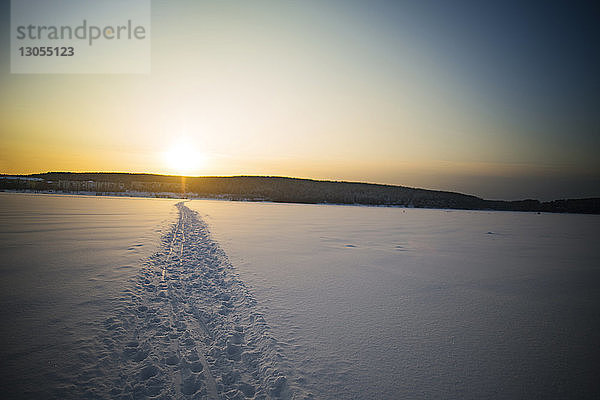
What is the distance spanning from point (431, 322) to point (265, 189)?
271 ft

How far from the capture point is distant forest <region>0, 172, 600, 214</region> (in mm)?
58553

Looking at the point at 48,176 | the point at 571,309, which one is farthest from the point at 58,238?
the point at 48,176

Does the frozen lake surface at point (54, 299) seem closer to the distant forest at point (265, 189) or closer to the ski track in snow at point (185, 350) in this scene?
the ski track in snow at point (185, 350)

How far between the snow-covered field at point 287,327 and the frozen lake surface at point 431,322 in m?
0.02

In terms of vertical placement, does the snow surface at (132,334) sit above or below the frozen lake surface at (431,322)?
above

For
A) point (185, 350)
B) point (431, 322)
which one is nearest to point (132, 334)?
point (185, 350)

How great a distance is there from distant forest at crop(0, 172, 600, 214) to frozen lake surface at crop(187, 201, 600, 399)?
5220 centimetres

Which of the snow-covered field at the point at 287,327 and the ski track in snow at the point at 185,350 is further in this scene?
the snow-covered field at the point at 287,327

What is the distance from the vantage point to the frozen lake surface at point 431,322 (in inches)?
109

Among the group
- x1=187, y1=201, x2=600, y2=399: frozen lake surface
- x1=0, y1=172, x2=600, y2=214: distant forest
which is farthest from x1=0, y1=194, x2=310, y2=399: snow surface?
x1=0, y1=172, x2=600, y2=214: distant forest

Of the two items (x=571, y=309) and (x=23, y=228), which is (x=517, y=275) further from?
(x=23, y=228)

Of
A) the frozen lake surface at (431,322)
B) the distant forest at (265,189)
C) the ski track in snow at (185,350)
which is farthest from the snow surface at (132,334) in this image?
the distant forest at (265,189)

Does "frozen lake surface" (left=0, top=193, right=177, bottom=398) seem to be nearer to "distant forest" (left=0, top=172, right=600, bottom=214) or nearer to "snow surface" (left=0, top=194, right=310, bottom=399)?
"snow surface" (left=0, top=194, right=310, bottom=399)

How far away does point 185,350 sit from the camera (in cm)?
309
